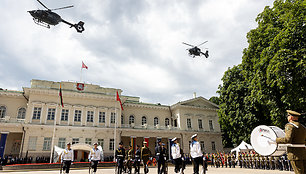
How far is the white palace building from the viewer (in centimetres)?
2358

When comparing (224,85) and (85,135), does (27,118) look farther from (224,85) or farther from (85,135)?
(224,85)

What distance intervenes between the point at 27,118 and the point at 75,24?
1444 centimetres

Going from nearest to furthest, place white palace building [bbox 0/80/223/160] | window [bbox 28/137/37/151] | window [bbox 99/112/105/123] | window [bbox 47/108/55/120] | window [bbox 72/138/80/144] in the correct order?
window [bbox 28/137/37/151] < white palace building [bbox 0/80/223/160] < window [bbox 47/108/55/120] < window [bbox 72/138/80/144] < window [bbox 99/112/105/123]

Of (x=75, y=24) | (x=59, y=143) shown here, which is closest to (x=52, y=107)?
(x=59, y=143)

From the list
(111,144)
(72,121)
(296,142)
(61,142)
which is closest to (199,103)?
(111,144)

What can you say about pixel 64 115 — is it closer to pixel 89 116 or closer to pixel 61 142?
pixel 89 116

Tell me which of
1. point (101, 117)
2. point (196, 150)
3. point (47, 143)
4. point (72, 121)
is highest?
point (101, 117)

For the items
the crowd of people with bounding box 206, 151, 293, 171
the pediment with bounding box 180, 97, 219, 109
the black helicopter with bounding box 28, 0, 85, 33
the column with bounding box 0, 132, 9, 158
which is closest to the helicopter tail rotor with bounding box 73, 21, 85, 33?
the black helicopter with bounding box 28, 0, 85, 33

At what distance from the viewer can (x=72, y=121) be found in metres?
26.1

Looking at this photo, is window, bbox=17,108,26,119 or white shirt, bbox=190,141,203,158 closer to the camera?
white shirt, bbox=190,141,203,158

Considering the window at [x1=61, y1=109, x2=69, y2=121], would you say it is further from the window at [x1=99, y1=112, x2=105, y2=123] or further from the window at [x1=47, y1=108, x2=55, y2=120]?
the window at [x1=99, y1=112, x2=105, y2=123]

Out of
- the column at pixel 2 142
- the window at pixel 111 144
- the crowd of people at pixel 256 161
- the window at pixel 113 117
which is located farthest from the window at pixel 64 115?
the crowd of people at pixel 256 161

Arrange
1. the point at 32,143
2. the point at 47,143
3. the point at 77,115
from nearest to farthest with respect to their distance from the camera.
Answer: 1. the point at 32,143
2. the point at 47,143
3. the point at 77,115

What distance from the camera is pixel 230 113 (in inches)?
914
